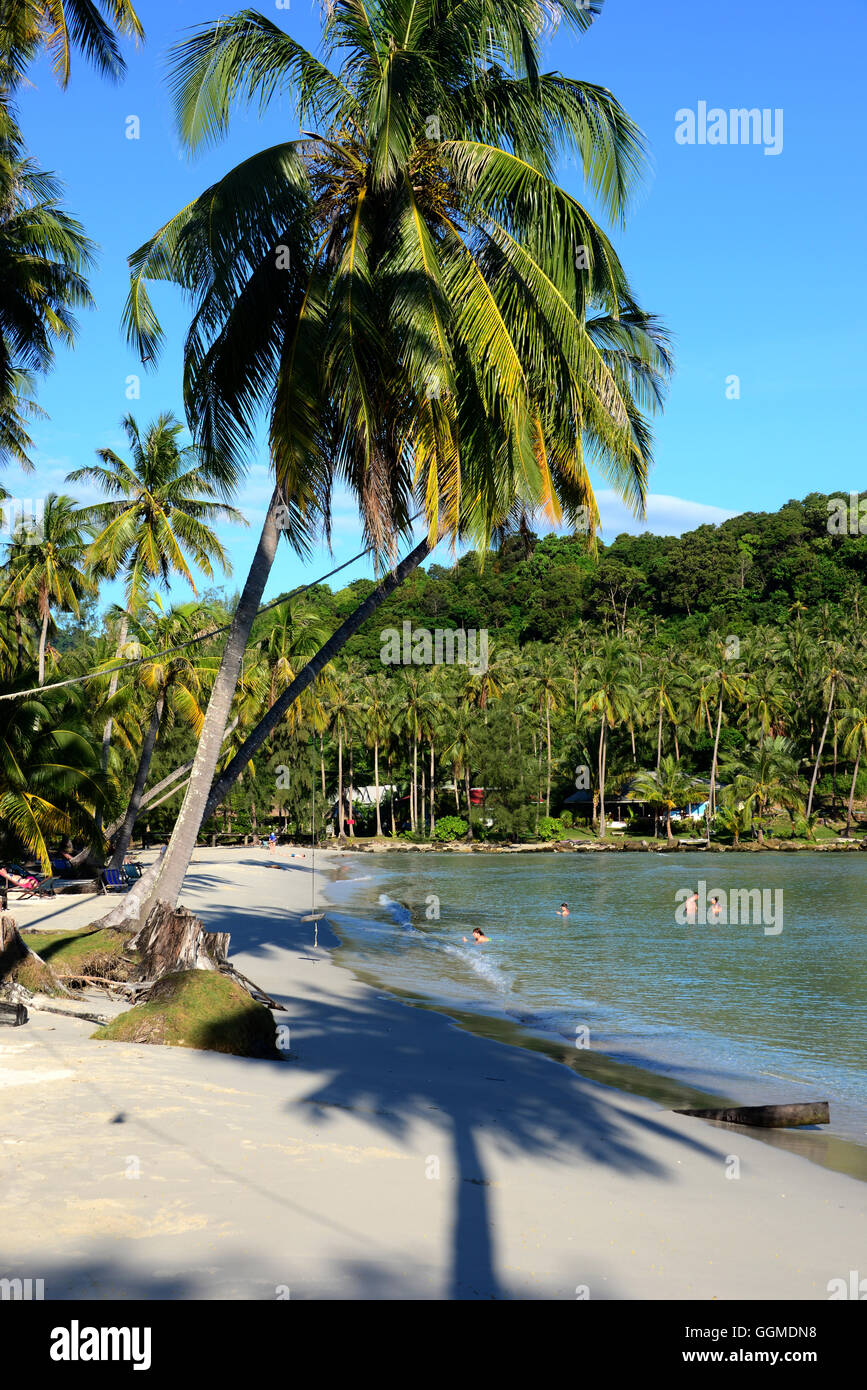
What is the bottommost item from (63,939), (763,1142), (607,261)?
(763,1142)

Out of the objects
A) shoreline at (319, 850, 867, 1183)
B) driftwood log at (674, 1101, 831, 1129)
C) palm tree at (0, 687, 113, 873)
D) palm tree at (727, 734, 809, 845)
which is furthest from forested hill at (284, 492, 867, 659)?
driftwood log at (674, 1101, 831, 1129)

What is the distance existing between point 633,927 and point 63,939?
19.8 meters

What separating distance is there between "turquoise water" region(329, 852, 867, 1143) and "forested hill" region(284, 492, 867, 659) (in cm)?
6293

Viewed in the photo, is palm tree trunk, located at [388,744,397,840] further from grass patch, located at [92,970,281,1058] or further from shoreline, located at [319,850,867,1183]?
grass patch, located at [92,970,281,1058]

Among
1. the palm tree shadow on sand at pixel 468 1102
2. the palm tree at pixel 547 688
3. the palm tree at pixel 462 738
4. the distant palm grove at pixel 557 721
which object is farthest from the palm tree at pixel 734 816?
the palm tree shadow on sand at pixel 468 1102

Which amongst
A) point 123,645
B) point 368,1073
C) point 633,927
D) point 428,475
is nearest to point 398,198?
point 428,475

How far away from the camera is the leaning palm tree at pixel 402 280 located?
11.3m

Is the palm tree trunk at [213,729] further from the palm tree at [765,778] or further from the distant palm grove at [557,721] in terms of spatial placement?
the palm tree at [765,778]

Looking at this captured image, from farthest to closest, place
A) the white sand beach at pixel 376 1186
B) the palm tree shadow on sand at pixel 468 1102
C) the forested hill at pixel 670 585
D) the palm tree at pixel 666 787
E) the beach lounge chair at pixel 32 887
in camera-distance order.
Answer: the forested hill at pixel 670 585, the palm tree at pixel 666 787, the beach lounge chair at pixel 32 887, the palm tree shadow on sand at pixel 468 1102, the white sand beach at pixel 376 1186

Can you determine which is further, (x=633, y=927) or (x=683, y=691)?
(x=683, y=691)

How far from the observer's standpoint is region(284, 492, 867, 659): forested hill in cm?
10569

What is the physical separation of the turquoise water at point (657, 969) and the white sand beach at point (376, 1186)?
3.18 metres

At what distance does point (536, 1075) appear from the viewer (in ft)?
36.6

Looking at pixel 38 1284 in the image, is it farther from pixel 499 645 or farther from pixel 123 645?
pixel 499 645
